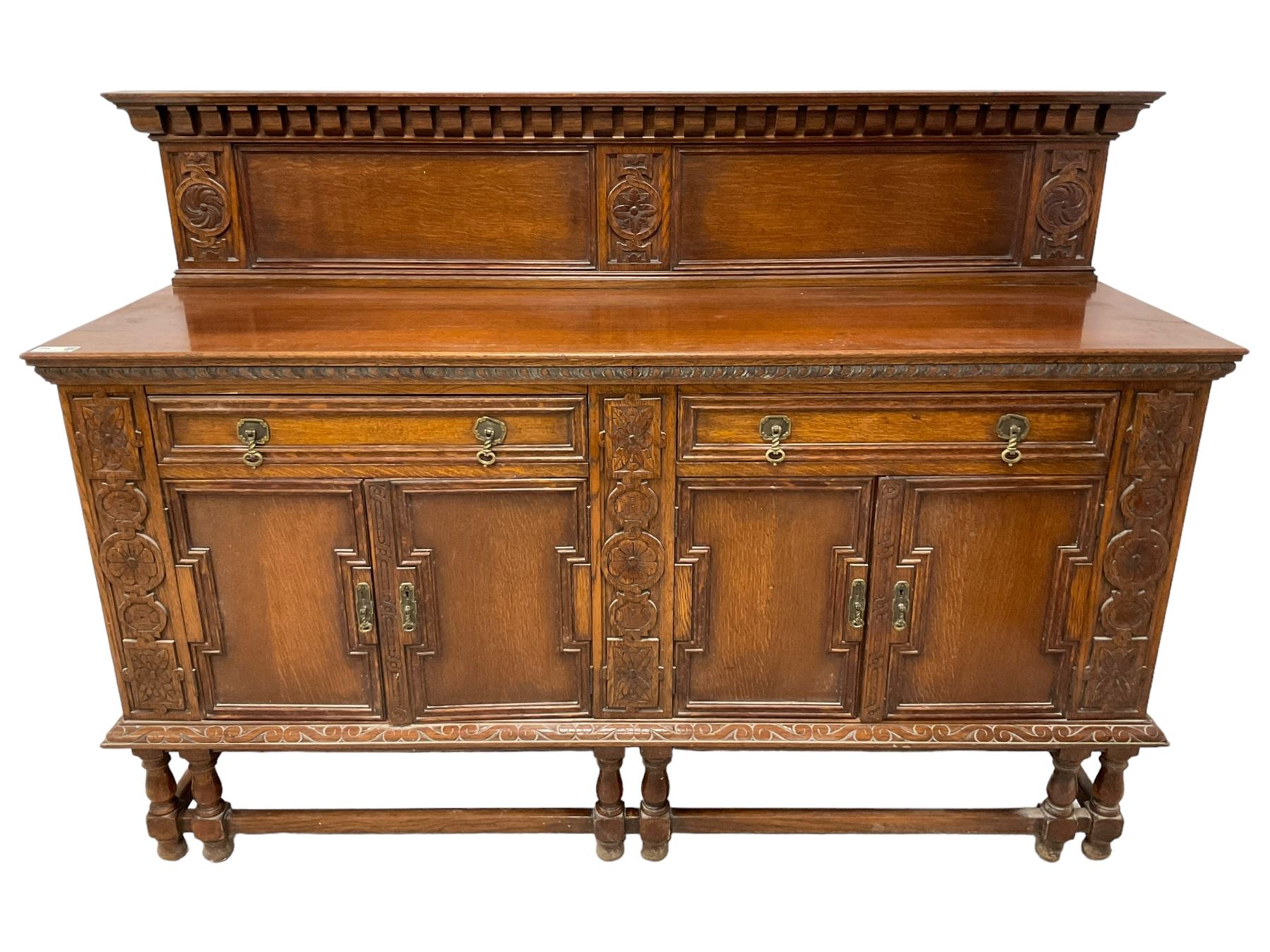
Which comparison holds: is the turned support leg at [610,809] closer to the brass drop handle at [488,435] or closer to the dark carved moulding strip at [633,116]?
the brass drop handle at [488,435]

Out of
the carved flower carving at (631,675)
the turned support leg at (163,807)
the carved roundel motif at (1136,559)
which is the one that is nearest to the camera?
the carved roundel motif at (1136,559)

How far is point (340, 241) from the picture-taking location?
9.28 ft

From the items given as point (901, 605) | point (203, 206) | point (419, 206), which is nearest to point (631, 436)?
point (901, 605)

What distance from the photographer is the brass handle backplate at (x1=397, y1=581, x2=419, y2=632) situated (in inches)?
94.2

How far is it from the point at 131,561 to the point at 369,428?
0.73 m

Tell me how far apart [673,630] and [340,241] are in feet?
5.13

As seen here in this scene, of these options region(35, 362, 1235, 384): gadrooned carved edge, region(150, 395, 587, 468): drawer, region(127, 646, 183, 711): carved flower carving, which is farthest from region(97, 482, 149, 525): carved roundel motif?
region(127, 646, 183, 711): carved flower carving

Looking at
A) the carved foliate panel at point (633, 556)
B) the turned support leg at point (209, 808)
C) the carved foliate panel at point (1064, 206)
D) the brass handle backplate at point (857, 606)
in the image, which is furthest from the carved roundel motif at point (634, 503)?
the carved foliate panel at point (1064, 206)

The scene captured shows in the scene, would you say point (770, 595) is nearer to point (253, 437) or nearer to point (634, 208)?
point (634, 208)

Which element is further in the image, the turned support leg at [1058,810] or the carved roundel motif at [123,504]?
the turned support leg at [1058,810]

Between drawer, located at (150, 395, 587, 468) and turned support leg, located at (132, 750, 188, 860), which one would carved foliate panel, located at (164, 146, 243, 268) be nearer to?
drawer, located at (150, 395, 587, 468)

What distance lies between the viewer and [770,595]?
7.99 feet

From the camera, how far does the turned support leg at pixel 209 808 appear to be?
2605 mm

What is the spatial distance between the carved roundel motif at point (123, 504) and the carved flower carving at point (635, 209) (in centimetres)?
151
